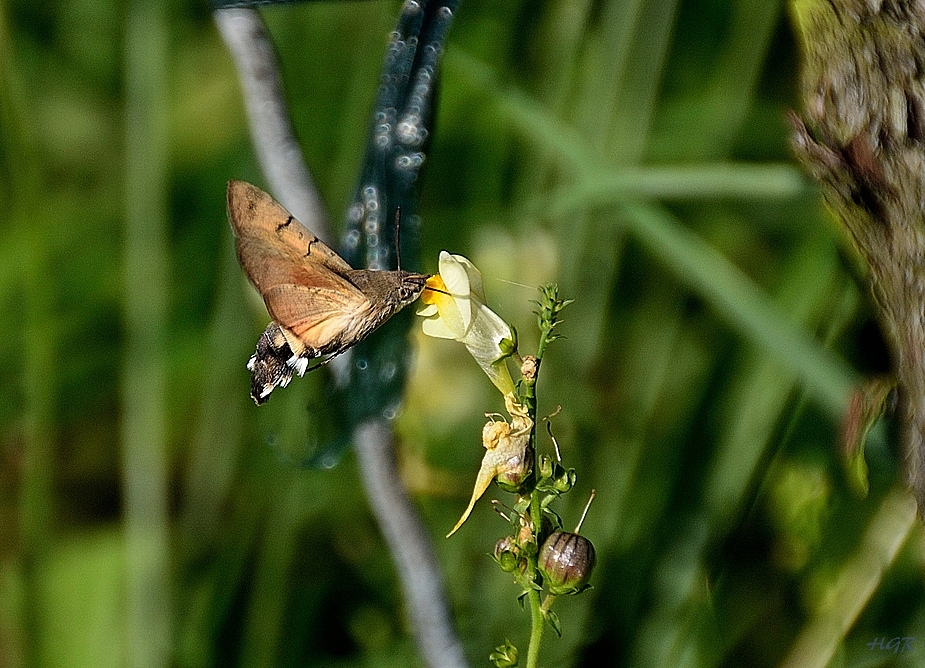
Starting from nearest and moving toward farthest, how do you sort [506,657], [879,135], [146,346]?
[879,135], [506,657], [146,346]

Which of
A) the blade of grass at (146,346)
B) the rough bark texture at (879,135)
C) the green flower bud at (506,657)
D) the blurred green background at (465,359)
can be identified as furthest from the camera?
the blade of grass at (146,346)

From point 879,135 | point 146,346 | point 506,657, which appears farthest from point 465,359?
point 879,135

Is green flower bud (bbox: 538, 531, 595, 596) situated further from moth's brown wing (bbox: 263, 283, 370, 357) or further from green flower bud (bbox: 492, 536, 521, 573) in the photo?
moth's brown wing (bbox: 263, 283, 370, 357)

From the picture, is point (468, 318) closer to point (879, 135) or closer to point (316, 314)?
point (316, 314)

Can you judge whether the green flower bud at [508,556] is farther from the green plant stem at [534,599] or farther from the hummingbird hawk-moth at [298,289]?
the hummingbird hawk-moth at [298,289]

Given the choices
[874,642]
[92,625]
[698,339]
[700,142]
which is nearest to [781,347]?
[874,642]

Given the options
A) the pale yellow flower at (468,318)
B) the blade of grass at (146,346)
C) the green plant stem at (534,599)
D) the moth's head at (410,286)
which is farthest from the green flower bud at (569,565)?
the blade of grass at (146,346)
